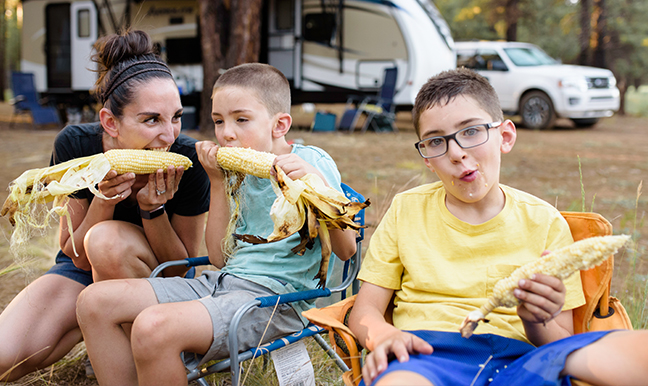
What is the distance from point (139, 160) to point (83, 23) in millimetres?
12017

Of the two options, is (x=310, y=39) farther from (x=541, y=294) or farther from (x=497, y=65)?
(x=541, y=294)

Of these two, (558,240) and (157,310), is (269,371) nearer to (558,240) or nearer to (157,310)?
(157,310)

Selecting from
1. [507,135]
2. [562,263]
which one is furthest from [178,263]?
[562,263]

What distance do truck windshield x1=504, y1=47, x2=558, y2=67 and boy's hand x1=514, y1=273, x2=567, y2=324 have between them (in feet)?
42.0

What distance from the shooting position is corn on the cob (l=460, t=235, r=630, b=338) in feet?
4.19

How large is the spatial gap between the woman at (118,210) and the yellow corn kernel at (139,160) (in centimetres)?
3

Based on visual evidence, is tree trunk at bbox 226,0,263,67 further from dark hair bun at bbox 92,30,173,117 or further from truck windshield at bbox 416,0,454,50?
dark hair bun at bbox 92,30,173,117

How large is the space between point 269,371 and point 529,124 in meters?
12.0

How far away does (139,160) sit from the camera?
2.11m

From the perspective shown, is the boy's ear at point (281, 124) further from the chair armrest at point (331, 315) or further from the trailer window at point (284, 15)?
the trailer window at point (284, 15)

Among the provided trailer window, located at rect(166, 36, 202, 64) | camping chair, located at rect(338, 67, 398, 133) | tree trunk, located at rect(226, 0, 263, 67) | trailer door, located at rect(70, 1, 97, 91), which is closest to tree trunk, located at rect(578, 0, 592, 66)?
camping chair, located at rect(338, 67, 398, 133)

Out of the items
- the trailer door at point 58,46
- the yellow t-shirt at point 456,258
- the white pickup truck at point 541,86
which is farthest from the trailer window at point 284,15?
the yellow t-shirt at point 456,258

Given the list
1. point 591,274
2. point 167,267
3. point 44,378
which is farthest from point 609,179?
point 44,378

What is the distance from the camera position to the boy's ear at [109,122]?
7.64 feet
